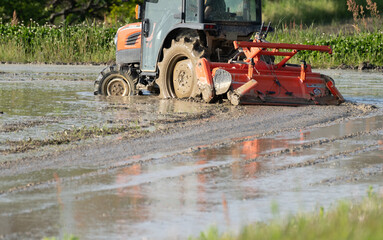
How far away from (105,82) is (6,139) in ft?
19.4

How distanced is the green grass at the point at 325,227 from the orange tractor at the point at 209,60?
22.5 feet

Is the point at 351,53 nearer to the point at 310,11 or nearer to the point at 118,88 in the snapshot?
the point at 118,88

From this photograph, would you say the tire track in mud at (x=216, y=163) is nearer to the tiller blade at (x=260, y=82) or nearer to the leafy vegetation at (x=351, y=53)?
the tiller blade at (x=260, y=82)

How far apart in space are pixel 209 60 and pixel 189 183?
679 centimetres

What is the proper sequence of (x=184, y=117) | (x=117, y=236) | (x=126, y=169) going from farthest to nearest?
1. (x=184, y=117)
2. (x=126, y=169)
3. (x=117, y=236)

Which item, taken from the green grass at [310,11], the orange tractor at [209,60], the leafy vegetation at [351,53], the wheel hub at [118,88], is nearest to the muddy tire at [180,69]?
the orange tractor at [209,60]

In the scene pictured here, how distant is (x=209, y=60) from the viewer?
1311cm

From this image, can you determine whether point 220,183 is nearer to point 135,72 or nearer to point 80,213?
point 80,213

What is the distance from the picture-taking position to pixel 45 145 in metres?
8.42

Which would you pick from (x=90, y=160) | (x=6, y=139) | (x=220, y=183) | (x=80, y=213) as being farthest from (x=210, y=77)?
(x=80, y=213)

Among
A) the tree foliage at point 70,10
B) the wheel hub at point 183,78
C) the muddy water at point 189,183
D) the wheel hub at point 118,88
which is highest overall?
the tree foliage at point 70,10

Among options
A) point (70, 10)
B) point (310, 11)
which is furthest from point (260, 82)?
point (70, 10)

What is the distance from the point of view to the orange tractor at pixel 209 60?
481 inches

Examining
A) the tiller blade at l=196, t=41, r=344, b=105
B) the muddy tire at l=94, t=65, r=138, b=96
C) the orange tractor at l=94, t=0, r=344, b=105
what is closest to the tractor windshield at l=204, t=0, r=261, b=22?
the orange tractor at l=94, t=0, r=344, b=105
